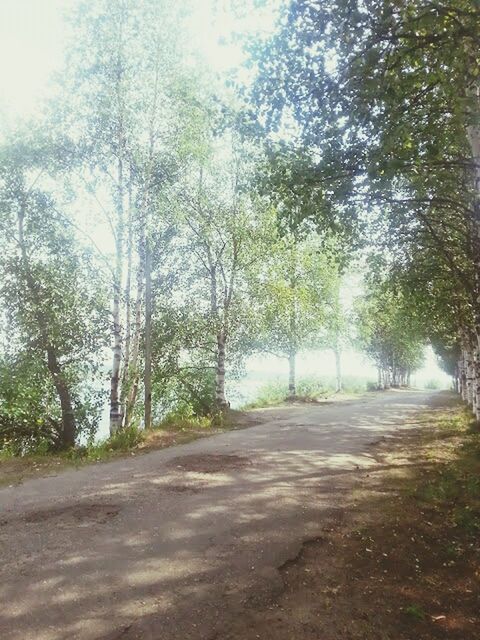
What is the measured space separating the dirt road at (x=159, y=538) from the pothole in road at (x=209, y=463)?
29 mm

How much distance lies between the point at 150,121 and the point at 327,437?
537 inches

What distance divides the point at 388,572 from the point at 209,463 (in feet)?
21.8

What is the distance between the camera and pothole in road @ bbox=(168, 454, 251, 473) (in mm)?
11273

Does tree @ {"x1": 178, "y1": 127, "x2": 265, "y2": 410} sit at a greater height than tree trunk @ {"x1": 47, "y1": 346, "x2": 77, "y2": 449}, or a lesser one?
greater

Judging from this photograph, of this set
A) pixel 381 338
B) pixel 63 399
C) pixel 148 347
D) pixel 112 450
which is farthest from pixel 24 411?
pixel 381 338

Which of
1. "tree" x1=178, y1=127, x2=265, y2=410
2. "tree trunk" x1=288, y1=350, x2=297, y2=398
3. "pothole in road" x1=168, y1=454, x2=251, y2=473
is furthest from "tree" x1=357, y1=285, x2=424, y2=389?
"pothole in road" x1=168, y1=454, x2=251, y2=473

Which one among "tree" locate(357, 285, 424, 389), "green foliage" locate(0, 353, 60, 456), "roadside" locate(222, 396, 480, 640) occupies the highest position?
"tree" locate(357, 285, 424, 389)

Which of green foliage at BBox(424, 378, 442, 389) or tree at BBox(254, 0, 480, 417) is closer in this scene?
tree at BBox(254, 0, 480, 417)

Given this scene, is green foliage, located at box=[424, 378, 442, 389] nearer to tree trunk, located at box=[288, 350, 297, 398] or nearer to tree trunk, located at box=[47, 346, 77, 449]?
tree trunk, located at box=[288, 350, 297, 398]

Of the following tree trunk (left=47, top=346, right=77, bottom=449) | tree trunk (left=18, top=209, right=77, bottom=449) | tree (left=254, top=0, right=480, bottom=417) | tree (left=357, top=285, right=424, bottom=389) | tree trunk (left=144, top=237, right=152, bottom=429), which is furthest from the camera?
tree (left=357, top=285, right=424, bottom=389)

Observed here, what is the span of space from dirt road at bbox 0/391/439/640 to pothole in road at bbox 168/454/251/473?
0.03 m

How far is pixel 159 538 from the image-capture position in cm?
681

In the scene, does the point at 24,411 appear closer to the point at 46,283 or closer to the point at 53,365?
the point at 53,365

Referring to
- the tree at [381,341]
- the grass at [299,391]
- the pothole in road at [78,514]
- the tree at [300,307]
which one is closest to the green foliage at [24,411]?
the pothole in road at [78,514]
